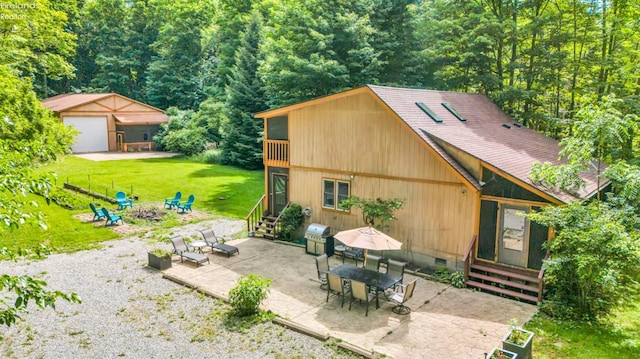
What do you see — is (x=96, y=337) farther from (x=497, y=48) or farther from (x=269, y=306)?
(x=497, y=48)

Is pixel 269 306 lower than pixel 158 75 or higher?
lower

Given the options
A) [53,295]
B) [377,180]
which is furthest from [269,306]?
[53,295]

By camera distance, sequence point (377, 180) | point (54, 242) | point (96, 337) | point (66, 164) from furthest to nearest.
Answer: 1. point (66, 164)
2. point (54, 242)
3. point (377, 180)
4. point (96, 337)

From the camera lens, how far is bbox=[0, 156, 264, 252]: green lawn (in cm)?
1694

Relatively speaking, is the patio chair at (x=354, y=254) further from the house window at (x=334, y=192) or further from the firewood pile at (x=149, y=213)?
the firewood pile at (x=149, y=213)

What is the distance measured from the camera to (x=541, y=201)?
12.1 m

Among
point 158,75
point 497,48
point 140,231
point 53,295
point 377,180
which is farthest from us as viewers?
point 158,75

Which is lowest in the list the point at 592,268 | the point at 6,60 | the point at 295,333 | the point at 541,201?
the point at 295,333

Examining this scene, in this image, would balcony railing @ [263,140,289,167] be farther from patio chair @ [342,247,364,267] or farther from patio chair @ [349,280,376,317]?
patio chair @ [349,280,376,317]

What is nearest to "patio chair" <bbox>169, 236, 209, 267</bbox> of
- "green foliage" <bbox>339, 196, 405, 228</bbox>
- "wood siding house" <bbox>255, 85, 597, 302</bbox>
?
"wood siding house" <bbox>255, 85, 597, 302</bbox>

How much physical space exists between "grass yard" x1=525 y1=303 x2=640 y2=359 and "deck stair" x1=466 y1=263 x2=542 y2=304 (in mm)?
1013

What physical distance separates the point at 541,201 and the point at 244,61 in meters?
26.8

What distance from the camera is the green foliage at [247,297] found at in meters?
10.7

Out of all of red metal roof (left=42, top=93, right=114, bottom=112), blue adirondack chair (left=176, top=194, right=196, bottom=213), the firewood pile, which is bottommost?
the firewood pile
